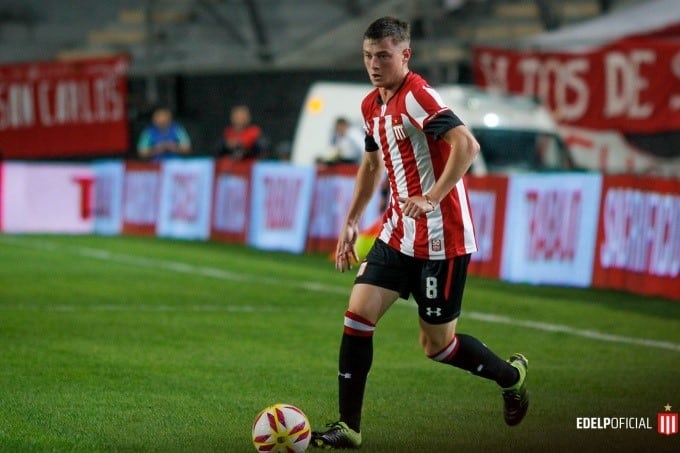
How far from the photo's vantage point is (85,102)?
30031 millimetres

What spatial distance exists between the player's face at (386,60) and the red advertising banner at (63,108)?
73.4 ft

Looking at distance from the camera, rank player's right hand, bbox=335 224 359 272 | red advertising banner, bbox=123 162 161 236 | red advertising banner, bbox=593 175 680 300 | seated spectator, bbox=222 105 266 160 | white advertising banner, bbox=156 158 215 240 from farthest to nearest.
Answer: red advertising banner, bbox=123 162 161 236
seated spectator, bbox=222 105 266 160
white advertising banner, bbox=156 158 215 240
red advertising banner, bbox=593 175 680 300
player's right hand, bbox=335 224 359 272

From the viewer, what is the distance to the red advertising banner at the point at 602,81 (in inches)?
910

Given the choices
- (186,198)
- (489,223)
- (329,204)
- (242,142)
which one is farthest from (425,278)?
(242,142)

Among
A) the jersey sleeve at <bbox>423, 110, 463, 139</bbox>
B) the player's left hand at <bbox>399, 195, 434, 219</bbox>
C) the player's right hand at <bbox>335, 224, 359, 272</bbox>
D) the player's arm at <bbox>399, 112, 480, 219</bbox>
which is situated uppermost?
the jersey sleeve at <bbox>423, 110, 463, 139</bbox>

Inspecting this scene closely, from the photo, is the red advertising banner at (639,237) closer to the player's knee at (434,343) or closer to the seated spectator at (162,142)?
the player's knee at (434,343)

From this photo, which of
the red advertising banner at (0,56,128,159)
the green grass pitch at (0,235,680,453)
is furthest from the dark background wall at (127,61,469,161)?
the green grass pitch at (0,235,680,453)

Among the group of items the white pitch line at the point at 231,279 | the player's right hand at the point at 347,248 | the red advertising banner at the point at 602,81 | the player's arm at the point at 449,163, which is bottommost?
the white pitch line at the point at 231,279

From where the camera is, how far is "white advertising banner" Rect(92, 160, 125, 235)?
25.6 meters

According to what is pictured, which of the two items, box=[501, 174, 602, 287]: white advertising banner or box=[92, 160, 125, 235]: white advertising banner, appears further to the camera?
box=[92, 160, 125, 235]: white advertising banner

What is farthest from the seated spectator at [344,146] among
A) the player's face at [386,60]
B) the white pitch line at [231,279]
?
the player's face at [386,60]

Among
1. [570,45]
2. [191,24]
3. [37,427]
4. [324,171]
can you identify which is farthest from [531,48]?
[37,427]

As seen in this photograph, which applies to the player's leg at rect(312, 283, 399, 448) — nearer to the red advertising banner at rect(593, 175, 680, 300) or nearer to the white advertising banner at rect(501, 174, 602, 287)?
the red advertising banner at rect(593, 175, 680, 300)

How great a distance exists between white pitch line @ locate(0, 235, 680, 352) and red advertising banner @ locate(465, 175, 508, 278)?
2.37 m
